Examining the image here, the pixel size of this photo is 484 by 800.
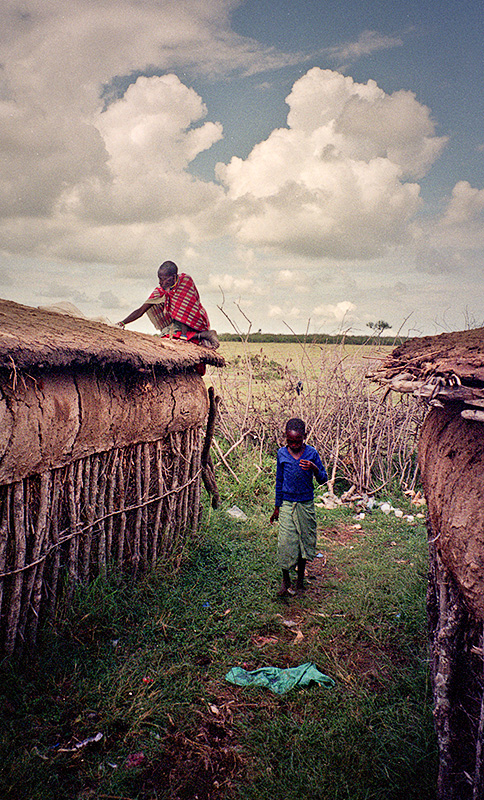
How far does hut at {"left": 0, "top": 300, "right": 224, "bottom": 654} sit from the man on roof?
1.59ft

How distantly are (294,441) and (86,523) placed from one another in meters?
1.82

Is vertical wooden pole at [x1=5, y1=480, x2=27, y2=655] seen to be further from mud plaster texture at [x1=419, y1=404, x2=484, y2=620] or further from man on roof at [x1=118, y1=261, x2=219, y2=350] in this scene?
man on roof at [x1=118, y1=261, x2=219, y2=350]

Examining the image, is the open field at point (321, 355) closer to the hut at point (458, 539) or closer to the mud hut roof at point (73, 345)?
the mud hut roof at point (73, 345)

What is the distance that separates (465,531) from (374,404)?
654 cm

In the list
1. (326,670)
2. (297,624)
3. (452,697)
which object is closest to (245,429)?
(297,624)

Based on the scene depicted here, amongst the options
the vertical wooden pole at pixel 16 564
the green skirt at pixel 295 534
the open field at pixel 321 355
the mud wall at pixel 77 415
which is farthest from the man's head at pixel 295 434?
the open field at pixel 321 355

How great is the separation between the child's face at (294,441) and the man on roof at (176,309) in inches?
72.7

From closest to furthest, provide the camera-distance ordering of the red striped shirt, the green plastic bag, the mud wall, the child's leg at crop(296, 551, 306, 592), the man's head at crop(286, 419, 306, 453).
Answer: the mud wall, the green plastic bag, the man's head at crop(286, 419, 306, 453), the child's leg at crop(296, 551, 306, 592), the red striped shirt

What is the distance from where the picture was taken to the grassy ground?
262cm

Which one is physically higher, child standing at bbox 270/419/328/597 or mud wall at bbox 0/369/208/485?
mud wall at bbox 0/369/208/485

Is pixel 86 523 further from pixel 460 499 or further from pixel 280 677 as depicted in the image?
pixel 460 499

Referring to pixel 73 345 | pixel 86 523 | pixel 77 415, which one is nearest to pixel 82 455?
pixel 77 415

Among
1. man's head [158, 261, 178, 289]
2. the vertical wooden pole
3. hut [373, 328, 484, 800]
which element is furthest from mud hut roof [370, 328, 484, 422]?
man's head [158, 261, 178, 289]

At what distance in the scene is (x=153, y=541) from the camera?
4.78m
